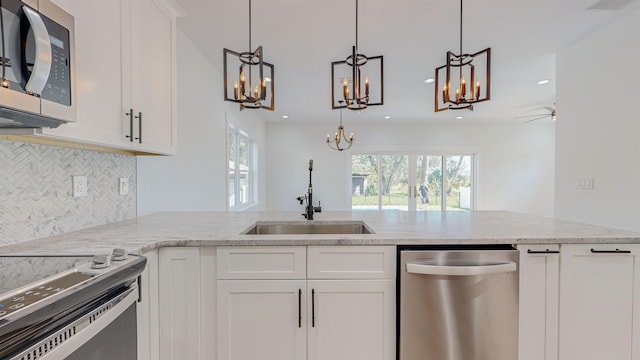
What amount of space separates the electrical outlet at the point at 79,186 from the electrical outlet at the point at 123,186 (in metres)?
0.26

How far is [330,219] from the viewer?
2.14 m

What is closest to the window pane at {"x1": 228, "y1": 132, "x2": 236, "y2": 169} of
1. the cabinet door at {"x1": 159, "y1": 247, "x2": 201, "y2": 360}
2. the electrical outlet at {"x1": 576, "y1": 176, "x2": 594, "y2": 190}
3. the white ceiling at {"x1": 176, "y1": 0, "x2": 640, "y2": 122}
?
the white ceiling at {"x1": 176, "y1": 0, "x2": 640, "y2": 122}

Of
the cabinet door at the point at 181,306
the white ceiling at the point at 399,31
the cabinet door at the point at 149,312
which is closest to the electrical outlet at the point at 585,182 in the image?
the white ceiling at the point at 399,31

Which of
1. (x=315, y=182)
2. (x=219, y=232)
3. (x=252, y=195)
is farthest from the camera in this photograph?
(x=315, y=182)

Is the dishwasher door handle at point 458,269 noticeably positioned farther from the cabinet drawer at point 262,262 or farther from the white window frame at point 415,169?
the white window frame at point 415,169

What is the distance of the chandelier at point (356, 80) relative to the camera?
6.26ft

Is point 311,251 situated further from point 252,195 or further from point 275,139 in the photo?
point 275,139

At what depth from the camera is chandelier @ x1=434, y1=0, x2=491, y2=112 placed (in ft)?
6.33

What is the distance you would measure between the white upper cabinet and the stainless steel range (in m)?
0.53

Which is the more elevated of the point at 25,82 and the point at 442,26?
the point at 442,26

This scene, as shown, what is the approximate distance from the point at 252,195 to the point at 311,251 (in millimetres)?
4494

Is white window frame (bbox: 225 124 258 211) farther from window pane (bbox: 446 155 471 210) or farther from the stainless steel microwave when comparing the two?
window pane (bbox: 446 155 471 210)

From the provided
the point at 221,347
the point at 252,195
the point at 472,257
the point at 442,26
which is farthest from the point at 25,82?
the point at 252,195

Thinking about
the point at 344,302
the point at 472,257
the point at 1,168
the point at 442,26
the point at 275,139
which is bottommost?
the point at 344,302
